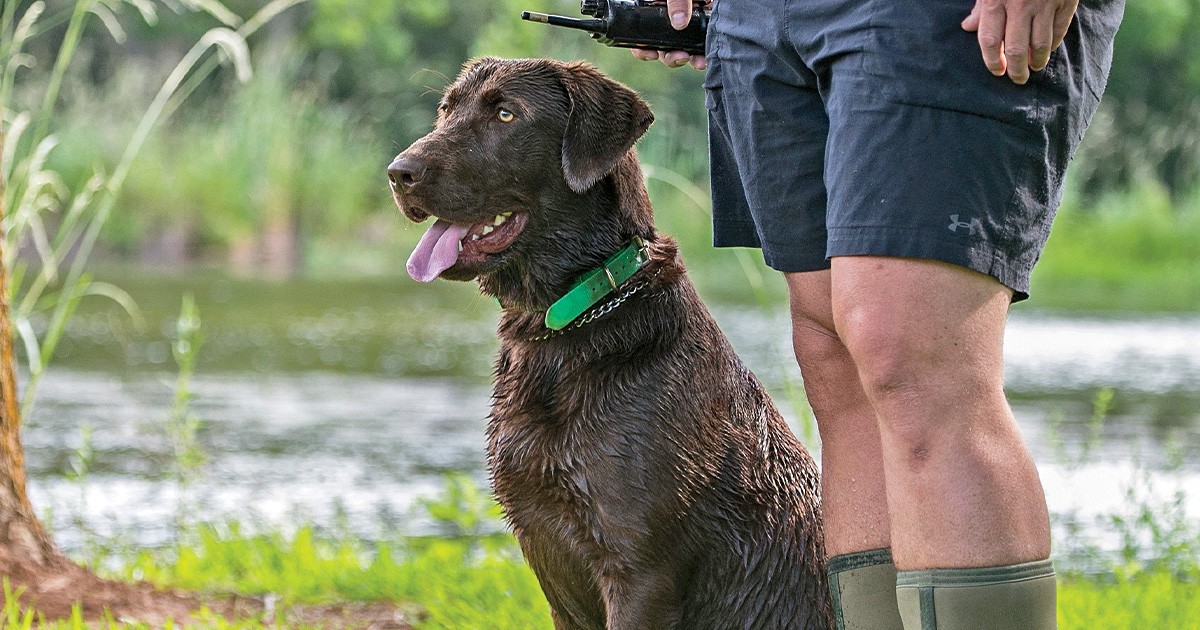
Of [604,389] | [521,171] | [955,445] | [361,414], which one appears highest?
[521,171]

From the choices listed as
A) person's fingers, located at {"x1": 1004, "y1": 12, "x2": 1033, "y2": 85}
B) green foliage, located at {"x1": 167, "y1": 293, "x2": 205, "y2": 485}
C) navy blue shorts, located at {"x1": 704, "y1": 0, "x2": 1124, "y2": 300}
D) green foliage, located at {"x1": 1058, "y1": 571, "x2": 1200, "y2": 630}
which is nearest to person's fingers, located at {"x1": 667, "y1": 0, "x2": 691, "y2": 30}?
navy blue shorts, located at {"x1": 704, "y1": 0, "x2": 1124, "y2": 300}

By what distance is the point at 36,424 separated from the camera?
20.5ft

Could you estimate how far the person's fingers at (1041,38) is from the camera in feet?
5.27

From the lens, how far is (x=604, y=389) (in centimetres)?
232

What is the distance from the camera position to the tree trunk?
310cm

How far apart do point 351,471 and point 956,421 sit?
4.27m

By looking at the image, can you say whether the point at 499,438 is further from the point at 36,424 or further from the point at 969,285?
the point at 36,424

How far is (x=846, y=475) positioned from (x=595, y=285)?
653mm

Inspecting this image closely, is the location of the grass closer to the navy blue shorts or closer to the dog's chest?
the dog's chest

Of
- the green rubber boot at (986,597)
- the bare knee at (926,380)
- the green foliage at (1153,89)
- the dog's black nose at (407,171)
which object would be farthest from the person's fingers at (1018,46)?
the green foliage at (1153,89)

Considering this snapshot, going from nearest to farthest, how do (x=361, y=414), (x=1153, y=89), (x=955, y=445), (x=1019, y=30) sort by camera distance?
(x=1019, y=30)
(x=955, y=445)
(x=361, y=414)
(x=1153, y=89)

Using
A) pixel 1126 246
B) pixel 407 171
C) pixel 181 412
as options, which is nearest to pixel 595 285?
→ pixel 407 171

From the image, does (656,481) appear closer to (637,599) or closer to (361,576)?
(637,599)

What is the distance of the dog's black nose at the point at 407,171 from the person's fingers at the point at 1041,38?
127cm
